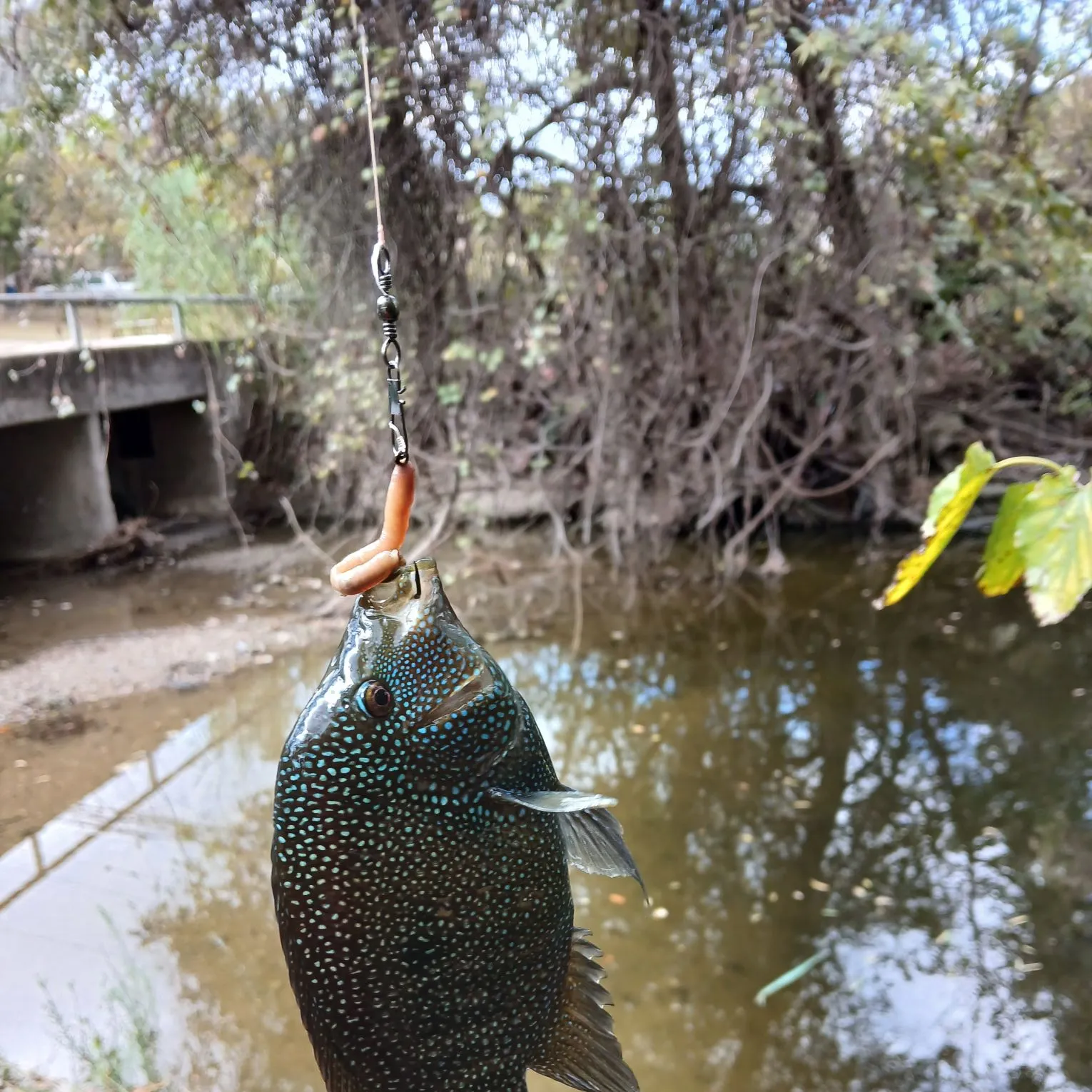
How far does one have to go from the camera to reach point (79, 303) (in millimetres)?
6703

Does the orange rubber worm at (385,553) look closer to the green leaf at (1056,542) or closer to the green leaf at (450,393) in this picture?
the green leaf at (1056,542)

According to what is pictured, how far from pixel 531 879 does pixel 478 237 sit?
13.7 feet

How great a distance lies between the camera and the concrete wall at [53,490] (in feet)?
23.6

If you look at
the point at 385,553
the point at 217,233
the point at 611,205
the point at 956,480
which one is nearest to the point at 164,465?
the point at 217,233

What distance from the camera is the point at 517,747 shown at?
0.87 meters

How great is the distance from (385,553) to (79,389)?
695 centimetres

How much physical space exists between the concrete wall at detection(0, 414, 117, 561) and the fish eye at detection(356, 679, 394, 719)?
7251 mm


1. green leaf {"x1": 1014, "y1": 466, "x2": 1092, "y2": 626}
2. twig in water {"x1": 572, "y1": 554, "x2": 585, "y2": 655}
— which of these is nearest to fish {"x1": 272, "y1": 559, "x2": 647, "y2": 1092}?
green leaf {"x1": 1014, "y1": 466, "x2": 1092, "y2": 626}

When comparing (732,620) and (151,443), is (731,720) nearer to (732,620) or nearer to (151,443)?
(732,620)

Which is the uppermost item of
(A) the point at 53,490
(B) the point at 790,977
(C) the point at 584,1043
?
(A) the point at 53,490

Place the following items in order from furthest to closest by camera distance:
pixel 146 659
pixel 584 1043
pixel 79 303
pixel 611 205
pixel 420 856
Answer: pixel 79 303, pixel 146 659, pixel 611 205, pixel 584 1043, pixel 420 856

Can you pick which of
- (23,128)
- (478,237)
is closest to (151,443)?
(23,128)

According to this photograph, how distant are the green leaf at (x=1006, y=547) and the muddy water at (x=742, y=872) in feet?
5.67

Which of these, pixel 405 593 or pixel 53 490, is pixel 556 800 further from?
pixel 53 490
